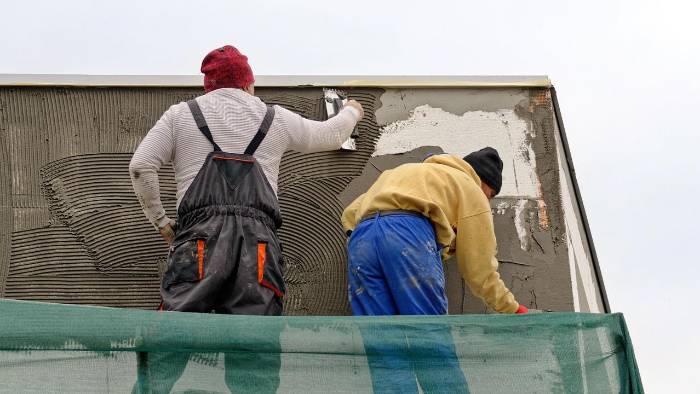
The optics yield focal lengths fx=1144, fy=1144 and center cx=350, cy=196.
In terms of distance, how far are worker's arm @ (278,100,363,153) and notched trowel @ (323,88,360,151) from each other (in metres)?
0.87

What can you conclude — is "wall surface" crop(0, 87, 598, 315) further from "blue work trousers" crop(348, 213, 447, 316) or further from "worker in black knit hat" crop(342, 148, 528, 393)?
"blue work trousers" crop(348, 213, 447, 316)

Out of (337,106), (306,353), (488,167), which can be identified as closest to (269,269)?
(306,353)

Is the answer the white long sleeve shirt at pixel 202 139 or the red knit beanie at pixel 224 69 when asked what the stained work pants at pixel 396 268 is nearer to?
the white long sleeve shirt at pixel 202 139

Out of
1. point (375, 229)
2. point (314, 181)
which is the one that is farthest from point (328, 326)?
point (314, 181)

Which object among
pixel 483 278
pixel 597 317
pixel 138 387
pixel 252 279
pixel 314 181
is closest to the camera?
→ pixel 138 387

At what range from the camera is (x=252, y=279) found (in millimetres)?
4520

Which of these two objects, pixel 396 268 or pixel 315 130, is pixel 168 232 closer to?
pixel 315 130

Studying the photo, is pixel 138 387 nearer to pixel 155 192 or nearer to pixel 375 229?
pixel 155 192

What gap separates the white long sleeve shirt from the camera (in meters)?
4.75

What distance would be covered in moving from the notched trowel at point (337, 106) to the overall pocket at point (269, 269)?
168 centimetres

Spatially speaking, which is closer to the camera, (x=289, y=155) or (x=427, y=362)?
(x=427, y=362)

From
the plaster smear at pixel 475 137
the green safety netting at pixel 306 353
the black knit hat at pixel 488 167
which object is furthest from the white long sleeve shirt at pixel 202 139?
the plaster smear at pixel 475 137

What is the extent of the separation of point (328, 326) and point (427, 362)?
353mm

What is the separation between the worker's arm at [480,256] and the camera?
5.16 m
